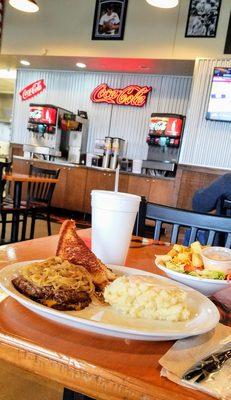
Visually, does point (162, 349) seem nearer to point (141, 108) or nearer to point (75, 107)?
point (141, 108)

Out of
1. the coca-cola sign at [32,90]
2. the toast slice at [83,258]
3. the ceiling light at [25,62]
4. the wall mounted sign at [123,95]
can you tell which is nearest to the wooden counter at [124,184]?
the wall mounted sign at [123,95]

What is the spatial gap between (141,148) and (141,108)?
863 mm

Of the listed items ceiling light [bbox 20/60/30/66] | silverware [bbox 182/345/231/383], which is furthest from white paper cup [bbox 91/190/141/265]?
ceiling light [bbox 20/60/30/66]

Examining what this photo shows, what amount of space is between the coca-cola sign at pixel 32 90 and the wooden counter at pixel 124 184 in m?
1.90

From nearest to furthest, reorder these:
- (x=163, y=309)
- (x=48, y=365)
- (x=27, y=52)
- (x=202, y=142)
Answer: (x=48, y=365) < (x=163, y=309) < (x=202, y=142) < (x=27, y=52)

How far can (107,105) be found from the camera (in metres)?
7.80

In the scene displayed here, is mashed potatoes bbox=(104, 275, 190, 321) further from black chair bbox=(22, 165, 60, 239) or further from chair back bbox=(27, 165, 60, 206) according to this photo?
chair back bbox=(27, 165, 60, 206)

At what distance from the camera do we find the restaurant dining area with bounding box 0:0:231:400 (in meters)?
0.48

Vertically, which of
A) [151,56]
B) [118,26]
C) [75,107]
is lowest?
[75,107]

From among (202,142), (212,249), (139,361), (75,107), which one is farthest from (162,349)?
(75,107)

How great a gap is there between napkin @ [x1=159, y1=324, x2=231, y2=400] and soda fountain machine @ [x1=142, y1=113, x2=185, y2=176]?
19.9 ft

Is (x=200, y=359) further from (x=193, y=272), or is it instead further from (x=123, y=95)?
(x=123, y=95)

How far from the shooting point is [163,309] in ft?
1.83

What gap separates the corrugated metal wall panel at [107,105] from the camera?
23.7ft
